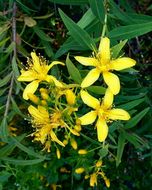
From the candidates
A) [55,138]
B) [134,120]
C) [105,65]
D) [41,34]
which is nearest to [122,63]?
[105,65]

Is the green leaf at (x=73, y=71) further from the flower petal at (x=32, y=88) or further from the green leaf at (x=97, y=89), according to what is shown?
the flower petal at (x=32, y=88)

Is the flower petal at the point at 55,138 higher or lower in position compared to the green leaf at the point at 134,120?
higher

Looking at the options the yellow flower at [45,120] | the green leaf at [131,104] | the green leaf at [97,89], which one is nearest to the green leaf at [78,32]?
the green leaf at [97,89]

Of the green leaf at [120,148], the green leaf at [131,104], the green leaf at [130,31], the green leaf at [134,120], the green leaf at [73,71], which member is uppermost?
the green leaf at [130,31]

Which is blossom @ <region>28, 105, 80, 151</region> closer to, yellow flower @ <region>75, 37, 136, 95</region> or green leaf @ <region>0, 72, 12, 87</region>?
yellow flower @ <region>75, 37, 136, 95</region>

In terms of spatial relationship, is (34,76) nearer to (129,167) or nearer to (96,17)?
(96,17)

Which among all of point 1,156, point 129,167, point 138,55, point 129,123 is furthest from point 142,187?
point 1,156

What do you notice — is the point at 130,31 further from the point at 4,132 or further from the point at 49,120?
the point at 4,132

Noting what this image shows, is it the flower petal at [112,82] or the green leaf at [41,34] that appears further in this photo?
the green leaf at [41,34]

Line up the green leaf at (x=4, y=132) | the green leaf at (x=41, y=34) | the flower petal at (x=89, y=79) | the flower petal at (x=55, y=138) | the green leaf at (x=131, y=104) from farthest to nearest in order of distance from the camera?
the green leaf at (x=41, y=34), the green leaf at (x=131, y=104), the green leaf at (x=4, y=132), the flower petal at (x=55, y=138), the flower petal at (x=89, y=79)
